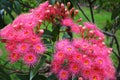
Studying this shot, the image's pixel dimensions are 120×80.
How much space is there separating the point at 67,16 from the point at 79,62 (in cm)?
36

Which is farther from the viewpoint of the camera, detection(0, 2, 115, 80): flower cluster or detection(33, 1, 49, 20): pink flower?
detection(33, 1, 49, 20): pink flower

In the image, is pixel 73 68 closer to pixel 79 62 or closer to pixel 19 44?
pixel 79 62

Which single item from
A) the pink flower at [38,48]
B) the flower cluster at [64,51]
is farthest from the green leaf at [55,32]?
the pink flower at [38,48]

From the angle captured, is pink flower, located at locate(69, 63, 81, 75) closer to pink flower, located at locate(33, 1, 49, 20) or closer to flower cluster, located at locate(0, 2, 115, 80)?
flower cluster, located at locate(0, 2, 115, 80)

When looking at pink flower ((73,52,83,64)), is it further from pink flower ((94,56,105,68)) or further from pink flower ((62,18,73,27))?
pink flower ((62,18,73,27))

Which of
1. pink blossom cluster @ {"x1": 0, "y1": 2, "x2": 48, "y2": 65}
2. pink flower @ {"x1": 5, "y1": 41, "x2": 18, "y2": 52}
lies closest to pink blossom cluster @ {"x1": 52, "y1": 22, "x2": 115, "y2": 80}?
pink blossom cluster @ {"x1": 0, "y1": 2, "x2": 48, "y2": 65}

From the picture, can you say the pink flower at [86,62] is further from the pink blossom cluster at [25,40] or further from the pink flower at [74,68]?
the pink blossom cluster at [25,40]

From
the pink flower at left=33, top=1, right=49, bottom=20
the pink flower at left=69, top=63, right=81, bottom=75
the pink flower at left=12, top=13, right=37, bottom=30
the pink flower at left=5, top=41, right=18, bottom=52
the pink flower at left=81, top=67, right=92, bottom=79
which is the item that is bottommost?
the pink flower at left=81, top=67, right=92, bottom=79

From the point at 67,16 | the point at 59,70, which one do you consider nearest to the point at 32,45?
the point at 59,70

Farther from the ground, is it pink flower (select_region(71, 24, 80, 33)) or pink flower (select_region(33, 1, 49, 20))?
pink flower (select_region(33, 1, 49, 20))

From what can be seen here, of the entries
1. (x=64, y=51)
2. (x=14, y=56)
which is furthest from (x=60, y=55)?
(x=14, y=56)

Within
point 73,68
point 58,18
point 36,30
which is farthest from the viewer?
point 58,18

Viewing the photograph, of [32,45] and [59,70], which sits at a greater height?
[32,45]

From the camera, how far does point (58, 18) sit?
6.77 ft
